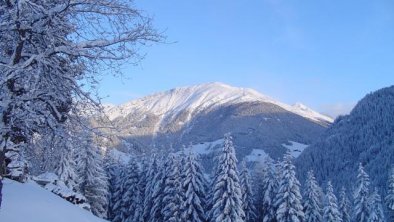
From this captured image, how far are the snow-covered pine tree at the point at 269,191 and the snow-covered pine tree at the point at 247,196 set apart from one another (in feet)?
3.74

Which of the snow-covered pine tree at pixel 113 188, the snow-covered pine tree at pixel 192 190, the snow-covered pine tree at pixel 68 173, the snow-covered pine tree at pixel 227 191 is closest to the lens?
the snow-covered pine tree at pixel 68 173

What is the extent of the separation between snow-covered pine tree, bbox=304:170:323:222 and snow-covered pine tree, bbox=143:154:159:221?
15.1 metres

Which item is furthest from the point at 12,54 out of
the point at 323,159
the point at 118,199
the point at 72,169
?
the point at 323,159

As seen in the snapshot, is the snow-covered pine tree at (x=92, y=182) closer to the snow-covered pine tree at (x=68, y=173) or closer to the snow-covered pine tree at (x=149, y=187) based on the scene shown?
the snow-covered pine tree at (x=68, y=173)

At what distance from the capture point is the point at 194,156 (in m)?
43.0

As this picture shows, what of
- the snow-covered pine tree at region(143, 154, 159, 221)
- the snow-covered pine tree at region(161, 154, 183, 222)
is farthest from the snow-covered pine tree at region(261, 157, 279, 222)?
the snow-covered pine tree at region(143, 154, 159, 221)

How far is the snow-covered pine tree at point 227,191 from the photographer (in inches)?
1575

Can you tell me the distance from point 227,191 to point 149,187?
11.7 m

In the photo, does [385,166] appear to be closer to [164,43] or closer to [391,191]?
[391,191]

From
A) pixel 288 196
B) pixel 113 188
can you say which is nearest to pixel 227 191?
pixel 288 196

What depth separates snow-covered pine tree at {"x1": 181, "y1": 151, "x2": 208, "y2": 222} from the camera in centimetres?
4206

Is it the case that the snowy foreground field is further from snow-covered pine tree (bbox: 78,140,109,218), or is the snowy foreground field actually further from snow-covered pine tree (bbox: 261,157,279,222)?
snow-covered pine tree (bbox: 261,157,279,222)

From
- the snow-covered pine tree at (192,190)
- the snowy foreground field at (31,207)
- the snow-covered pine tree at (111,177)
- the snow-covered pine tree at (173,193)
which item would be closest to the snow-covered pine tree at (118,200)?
the snow-covered pine tree at (111,177)

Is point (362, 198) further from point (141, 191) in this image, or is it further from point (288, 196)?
point (141, 191)
